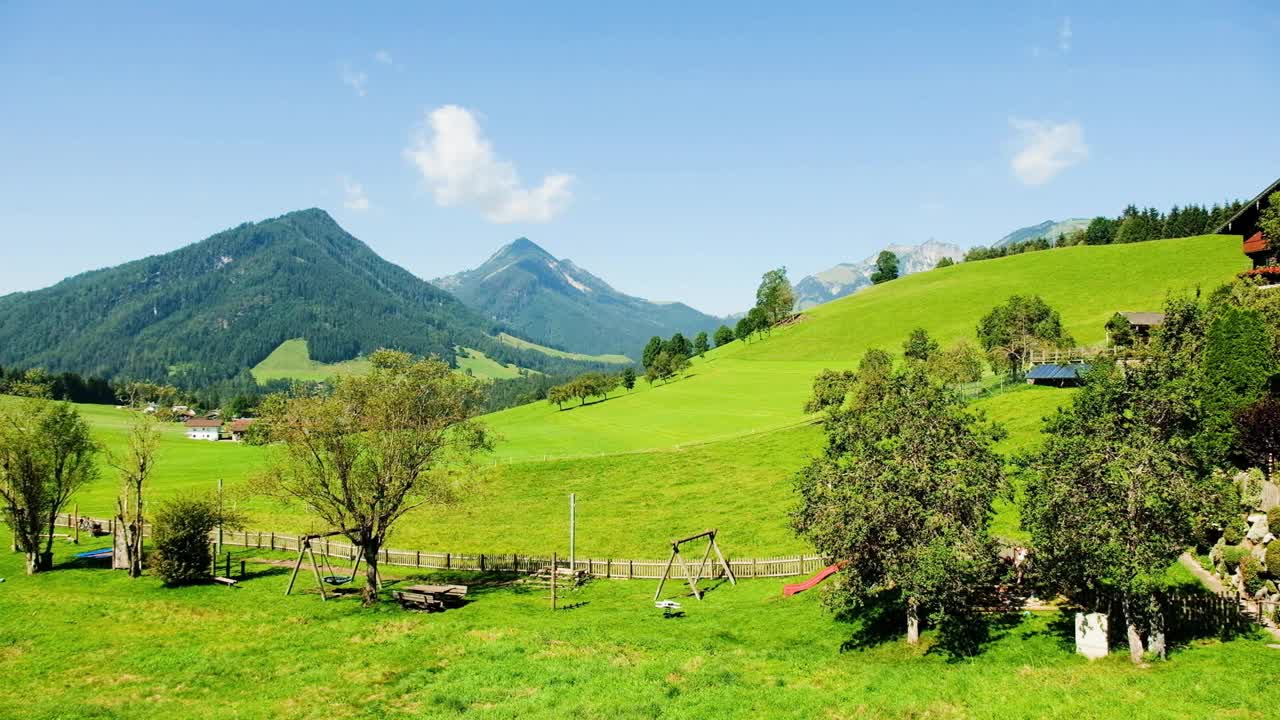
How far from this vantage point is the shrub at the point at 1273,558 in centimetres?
2584

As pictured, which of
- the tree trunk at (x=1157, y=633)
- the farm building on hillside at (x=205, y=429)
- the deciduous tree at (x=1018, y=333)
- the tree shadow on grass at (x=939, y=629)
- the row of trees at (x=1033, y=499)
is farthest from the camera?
the farm building on hillside at (x=205, y=429)

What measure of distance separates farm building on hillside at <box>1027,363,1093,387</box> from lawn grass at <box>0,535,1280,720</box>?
5463 centimetres

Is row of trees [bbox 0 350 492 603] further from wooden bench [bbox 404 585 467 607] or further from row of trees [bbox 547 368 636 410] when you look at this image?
row of trees [bbox 547 368 636 410]

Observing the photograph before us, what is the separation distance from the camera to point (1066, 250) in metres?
181

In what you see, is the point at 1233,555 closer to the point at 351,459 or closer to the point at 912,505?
the point at 912,505

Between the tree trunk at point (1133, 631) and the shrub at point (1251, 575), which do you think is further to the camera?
the shrub at point (1251, 575)

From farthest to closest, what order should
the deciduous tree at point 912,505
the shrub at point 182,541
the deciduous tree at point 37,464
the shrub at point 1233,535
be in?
the deciduous tree at point 37,464 < the shrub at point 182,541 < the shrub at point 1233,535 < the deciduous tree at point 912,505

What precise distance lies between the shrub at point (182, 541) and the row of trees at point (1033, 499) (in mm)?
35350

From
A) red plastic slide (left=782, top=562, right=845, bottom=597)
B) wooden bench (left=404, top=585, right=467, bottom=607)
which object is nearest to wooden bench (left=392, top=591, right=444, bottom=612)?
wooden bench (left=404, top=585, right=467, bottom=607)

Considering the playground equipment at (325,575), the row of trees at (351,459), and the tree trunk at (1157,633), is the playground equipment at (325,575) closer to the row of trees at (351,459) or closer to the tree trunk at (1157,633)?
the row of trees at (351,459)

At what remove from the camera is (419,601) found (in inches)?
1437

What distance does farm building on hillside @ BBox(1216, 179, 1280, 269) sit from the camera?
52562mm

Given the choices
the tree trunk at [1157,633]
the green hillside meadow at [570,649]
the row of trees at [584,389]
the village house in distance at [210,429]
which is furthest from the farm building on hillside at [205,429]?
the tree trunk at [1157,633]

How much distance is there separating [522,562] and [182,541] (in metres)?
19.6
